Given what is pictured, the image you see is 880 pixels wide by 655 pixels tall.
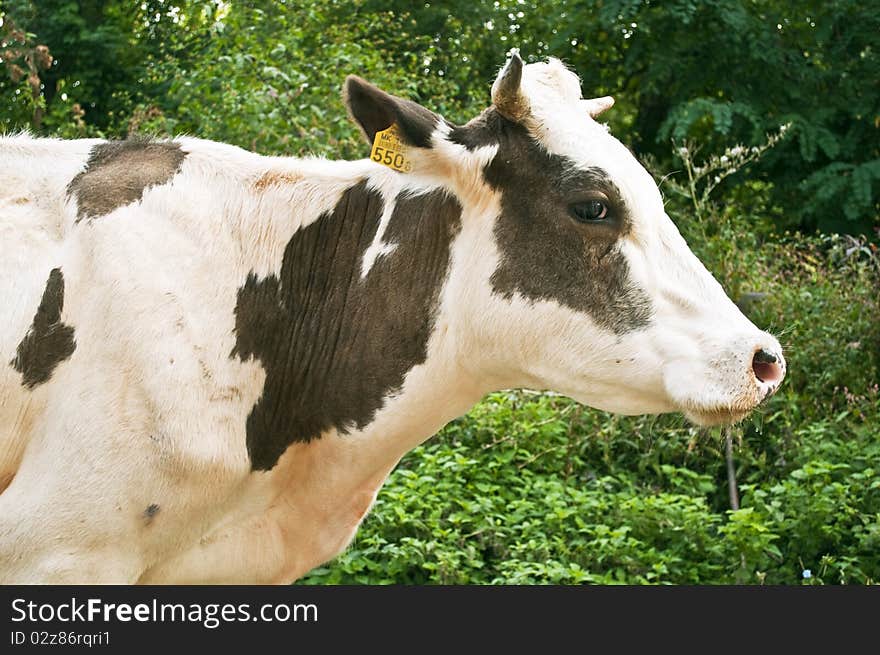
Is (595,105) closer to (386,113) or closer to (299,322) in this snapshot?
(386,113)

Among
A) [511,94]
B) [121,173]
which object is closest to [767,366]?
[511,94]

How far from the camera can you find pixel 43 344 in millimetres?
3275

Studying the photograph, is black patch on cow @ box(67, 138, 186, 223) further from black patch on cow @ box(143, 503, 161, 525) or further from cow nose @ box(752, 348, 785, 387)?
cow nose @ box(752, 348, 785, 387)

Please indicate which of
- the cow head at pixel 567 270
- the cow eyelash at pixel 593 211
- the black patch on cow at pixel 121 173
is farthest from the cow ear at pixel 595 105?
the black patch on cow at pixel 121 173

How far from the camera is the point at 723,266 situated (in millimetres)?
7832

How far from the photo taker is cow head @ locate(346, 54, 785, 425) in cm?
318

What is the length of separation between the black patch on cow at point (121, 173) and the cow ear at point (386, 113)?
1.96 ft

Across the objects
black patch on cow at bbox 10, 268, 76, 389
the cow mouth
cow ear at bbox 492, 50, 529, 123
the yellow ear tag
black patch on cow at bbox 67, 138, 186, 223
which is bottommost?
black patch on cow at bbox 10, 268, 76, 389

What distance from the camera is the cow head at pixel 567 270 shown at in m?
3.18

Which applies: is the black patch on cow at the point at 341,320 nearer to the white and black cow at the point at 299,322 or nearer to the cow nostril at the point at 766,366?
the white and black cow at the point at 299,322

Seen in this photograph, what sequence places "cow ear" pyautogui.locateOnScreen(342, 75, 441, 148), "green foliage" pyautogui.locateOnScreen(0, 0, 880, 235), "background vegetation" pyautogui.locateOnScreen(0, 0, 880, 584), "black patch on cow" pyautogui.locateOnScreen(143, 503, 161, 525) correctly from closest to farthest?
"black patch on cow" pyautogui.locateOnScreen(143, 503, 161, 525) → "cow ear" pyautogui.locateOnScreen(342, 75, 441, 148) → "background vegetation" pyautogui.locateOnScreen(0, 0, 880, 584) → "green foliage" pyautogui.locateOnScreen(0, 0, 880, 235)

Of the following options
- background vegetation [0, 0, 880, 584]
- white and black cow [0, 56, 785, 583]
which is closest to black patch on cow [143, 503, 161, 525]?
white and black cow [0, 56, 785, 583]

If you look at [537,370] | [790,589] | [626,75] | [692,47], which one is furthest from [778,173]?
[537,370]

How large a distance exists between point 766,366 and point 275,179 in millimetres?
1587
